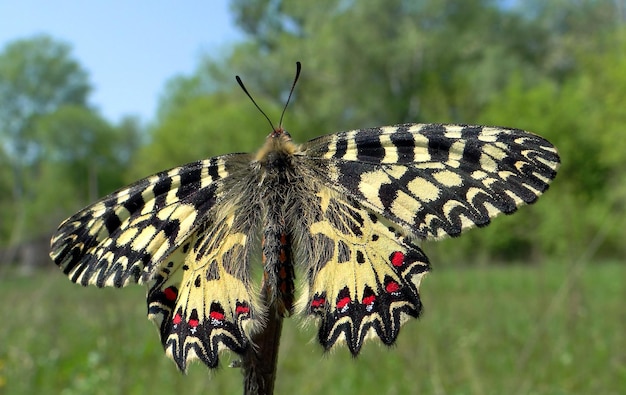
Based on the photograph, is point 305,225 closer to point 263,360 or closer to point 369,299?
point 369,299

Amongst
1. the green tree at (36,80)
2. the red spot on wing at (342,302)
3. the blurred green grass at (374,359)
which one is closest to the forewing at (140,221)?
the red spot on wing at (342,302)

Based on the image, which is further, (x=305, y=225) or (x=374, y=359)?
(x=374, y=359)

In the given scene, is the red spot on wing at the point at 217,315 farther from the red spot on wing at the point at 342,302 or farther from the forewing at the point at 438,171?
the forewing at the point at 438,171

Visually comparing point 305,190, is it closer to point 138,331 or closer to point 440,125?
point 440,125

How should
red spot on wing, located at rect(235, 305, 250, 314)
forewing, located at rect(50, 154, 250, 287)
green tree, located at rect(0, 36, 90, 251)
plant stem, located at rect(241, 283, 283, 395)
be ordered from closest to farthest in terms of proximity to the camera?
plant stem, located at rect(241, 283, 283, 395) → red spot on wing, located at rect(235, 305, 250, 314) → forewing, located at rect(50, 154, 250, 287) → green tree, located at rect(0, 36, 90, 251)

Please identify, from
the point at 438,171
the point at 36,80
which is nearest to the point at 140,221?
the point at 438,171

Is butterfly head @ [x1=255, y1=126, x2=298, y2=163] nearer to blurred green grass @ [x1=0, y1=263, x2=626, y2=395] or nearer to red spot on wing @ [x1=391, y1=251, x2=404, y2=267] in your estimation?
red spot on wing @ [x1=391, y1=251, x2=404, y2=267]

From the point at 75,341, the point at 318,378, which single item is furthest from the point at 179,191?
the point at 75,341

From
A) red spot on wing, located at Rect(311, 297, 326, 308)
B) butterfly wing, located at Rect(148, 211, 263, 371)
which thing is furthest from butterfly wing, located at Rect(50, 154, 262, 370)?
red spot on wing, located at Rect(311, 297, 326, 308)
